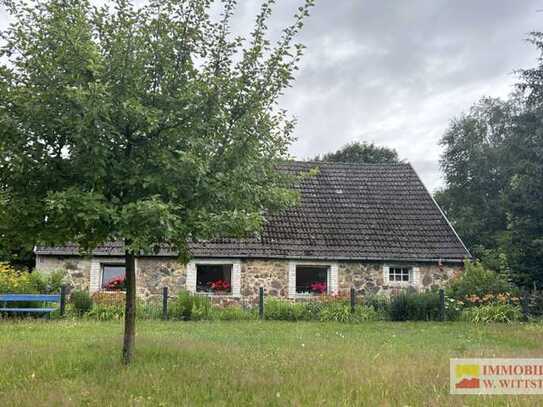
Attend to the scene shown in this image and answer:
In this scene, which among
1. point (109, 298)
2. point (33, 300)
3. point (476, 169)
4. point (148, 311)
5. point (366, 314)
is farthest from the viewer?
point (476, 169)

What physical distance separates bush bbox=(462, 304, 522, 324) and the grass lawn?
2.37 meters

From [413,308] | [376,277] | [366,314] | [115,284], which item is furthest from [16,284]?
[413,308]

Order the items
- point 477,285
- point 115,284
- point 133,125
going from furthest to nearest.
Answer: point 115,284 < point 477,285 < point 133,125

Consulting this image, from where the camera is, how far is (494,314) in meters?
14.2

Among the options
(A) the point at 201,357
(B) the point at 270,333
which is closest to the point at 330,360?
(A) the point at 201,357

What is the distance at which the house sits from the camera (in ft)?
52.4

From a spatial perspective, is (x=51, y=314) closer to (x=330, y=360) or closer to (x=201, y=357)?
(x=201, y=357)

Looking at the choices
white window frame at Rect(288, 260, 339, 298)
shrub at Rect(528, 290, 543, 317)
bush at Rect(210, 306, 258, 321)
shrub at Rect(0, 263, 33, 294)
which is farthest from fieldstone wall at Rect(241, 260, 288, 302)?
shrub at Rect(528, 290, 543, 317)

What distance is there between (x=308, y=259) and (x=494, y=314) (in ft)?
19.0

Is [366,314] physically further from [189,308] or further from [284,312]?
[189,308]

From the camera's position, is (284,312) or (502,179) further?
(502,179)

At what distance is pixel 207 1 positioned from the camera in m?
6.80

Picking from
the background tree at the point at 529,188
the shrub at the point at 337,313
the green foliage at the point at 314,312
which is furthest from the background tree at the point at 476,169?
the shrub at the point at 337,313

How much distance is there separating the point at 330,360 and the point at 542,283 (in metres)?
12.5
